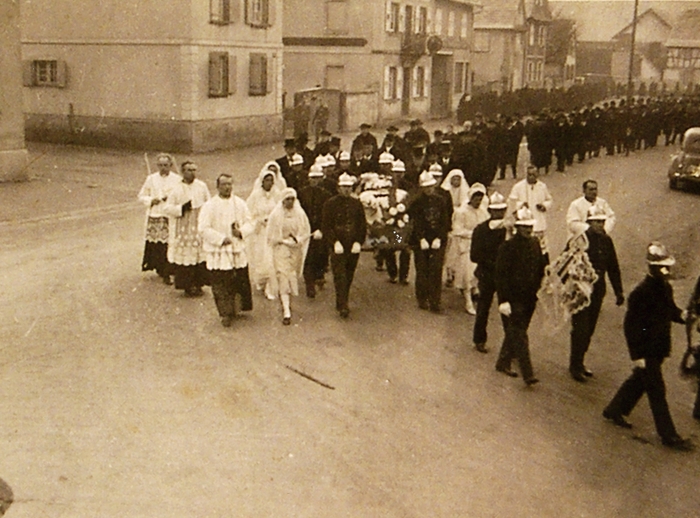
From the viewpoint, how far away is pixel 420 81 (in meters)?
45.0

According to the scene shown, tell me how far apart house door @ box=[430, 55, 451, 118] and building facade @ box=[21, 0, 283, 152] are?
57.1ft

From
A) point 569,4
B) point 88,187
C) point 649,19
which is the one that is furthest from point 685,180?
point 569,4

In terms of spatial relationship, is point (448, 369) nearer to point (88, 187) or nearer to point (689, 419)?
point (689, 419)

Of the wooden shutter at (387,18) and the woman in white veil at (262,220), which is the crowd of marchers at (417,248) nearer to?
the woman in white veil at (262,220)

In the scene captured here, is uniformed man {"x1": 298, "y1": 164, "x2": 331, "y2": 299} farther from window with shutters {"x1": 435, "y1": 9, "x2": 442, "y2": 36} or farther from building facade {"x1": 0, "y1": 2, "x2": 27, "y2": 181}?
window with shutters {"x1": 435, "y1": 9, "x2": 442, "y2": 36}

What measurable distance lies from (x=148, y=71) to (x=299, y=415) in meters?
22.0

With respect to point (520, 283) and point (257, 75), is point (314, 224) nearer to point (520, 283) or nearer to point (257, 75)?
point (520, 283)

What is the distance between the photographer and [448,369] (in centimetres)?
927

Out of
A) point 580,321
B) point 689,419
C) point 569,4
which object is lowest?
point 689,419

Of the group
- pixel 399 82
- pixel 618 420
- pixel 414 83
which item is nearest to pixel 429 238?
pixel 618 420

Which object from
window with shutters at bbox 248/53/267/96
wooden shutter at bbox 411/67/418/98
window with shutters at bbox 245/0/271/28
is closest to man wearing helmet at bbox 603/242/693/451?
window with shutters at bbox 245/0/271/28

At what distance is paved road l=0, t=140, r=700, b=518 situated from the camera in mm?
6402

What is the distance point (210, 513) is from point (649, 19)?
83117mm

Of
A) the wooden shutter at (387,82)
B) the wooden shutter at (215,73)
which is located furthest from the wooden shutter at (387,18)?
the wooden shutter at (215,73)
